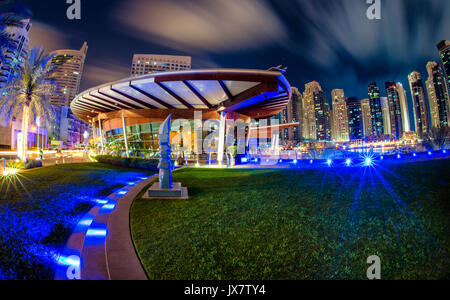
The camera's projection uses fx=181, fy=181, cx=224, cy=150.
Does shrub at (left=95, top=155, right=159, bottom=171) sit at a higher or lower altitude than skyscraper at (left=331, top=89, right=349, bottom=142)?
lower

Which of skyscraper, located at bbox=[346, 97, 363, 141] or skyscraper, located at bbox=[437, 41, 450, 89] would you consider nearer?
skyscraper, located at bbox=[437, 41, 450, 89]

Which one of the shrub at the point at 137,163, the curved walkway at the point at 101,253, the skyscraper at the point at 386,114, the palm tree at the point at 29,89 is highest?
the skyscraper at the point at 386,114

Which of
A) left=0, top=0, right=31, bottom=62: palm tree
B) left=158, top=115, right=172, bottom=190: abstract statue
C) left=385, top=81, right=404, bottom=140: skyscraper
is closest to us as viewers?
left=158, top=115, right=172, bottom=190: abstract statue

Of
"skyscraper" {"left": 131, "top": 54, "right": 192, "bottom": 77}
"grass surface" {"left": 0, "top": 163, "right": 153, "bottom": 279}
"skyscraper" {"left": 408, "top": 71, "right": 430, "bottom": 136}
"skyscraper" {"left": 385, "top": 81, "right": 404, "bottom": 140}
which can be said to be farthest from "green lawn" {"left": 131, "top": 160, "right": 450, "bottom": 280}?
"skyscraper" {"left": 385, "top": 81, "right": 404, "bottom": 140}

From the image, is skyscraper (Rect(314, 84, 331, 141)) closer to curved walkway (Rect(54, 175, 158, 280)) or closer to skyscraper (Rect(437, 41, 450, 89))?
skyscraper (Rect(437, 41, 450, 89))

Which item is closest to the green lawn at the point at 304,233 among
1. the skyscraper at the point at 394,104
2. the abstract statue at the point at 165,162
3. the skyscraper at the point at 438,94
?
the abstract statue at the point at 165,162

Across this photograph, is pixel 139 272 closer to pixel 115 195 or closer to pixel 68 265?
pixel 68 265

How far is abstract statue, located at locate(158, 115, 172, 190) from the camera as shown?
696 cm

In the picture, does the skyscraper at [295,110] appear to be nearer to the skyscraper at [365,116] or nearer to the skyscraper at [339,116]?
the skyscraper at [339,116]

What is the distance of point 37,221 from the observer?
455cm

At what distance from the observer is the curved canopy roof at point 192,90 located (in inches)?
556

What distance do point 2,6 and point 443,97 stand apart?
574 feet

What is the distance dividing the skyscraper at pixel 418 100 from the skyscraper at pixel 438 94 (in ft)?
43.9

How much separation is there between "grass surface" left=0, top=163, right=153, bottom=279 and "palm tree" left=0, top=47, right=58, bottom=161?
11.5 m
